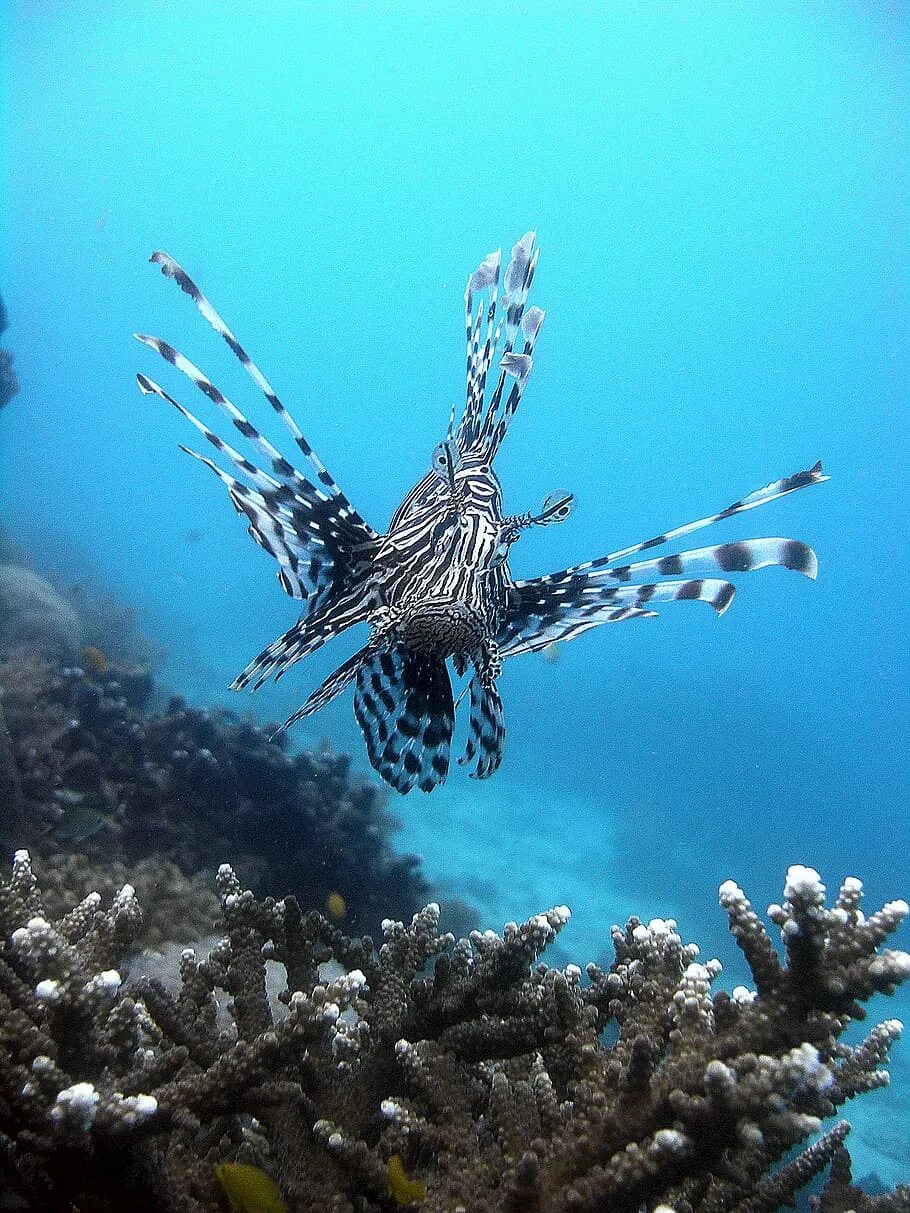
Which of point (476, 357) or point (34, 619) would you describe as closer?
Answer: point (476, 357)

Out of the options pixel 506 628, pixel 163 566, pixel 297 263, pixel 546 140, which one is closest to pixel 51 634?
pixel 506 628

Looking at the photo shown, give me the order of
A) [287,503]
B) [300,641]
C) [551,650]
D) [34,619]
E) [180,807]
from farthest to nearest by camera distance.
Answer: [34,619]
[180,807]
[551,650]
[287,503]
[300,641]

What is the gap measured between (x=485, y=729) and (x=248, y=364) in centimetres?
170

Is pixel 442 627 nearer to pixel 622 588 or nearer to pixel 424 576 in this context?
pixel 424 576

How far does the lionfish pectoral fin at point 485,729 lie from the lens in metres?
2.98

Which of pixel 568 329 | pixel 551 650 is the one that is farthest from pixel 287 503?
pixel 568 329

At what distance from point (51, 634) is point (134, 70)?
3421 inches

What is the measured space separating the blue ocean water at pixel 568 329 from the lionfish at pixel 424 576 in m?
14.7

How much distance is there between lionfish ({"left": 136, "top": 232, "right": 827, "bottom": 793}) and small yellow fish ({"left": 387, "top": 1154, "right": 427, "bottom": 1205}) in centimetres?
130

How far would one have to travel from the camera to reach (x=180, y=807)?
232 inches

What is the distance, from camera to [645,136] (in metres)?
60.1

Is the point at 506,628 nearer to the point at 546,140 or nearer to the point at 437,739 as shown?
the point at 437,739

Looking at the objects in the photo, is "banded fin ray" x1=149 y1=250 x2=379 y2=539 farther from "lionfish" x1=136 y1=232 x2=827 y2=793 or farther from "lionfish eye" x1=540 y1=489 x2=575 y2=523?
"lionfish eye" x1=540 y1=489 x2=575 y2=523

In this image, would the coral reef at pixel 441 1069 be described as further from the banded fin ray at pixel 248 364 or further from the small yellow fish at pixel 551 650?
the banded fin ray at pixel 248 364
